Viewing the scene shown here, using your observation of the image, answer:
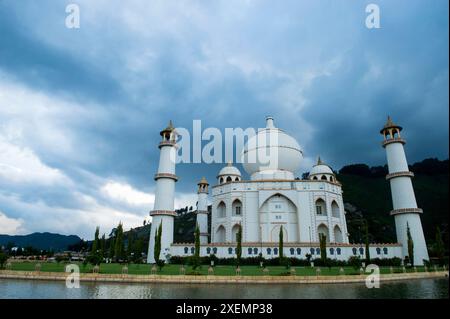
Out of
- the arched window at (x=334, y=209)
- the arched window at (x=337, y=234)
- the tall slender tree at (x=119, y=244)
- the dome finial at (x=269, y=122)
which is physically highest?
the dome finial at (x=269, y=122)

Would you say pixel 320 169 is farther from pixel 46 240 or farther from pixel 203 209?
pixel 46 240

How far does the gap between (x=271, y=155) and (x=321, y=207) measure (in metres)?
8.79

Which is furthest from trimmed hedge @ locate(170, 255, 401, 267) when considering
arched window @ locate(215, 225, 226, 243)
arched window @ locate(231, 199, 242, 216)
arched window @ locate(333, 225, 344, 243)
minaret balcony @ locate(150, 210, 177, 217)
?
arched window @ locate(231, 199, 242, 216)

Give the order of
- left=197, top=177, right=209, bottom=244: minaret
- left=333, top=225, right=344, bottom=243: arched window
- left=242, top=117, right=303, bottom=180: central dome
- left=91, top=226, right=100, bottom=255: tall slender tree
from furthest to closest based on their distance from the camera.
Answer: left=197, top=177, right=209, bottom=244: minaret → left=242, top=117, right=303, bottom=180: central dome → left=333, top=225, right=344, bottom=243: arched window → left=91, top=226, right=100, bottom=255: tall slender tree

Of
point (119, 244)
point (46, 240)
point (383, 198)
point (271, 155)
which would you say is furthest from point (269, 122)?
point (46, 240)

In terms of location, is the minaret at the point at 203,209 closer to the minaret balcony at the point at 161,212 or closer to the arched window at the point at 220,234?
the arched window at the point at 220,234

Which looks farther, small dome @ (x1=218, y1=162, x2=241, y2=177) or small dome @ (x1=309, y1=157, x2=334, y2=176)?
small dome @ (x1=218, y1=162, x2=241, y2=177)

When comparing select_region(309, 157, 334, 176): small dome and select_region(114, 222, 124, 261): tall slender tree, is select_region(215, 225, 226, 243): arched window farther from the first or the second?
select_region(309, 157, 334, 176): small dome

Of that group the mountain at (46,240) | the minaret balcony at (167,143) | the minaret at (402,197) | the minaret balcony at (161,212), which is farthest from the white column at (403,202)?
the mountain at (46,240)

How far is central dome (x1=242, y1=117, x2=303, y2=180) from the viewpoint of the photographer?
42.6m

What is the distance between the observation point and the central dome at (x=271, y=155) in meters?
42.6

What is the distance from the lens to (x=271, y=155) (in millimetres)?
42844
